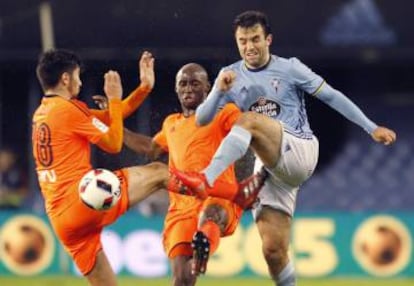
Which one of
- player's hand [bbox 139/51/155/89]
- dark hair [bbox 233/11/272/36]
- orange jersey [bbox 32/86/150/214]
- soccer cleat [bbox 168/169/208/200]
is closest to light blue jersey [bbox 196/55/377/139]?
dark hair [bbox 233/11/272/36]

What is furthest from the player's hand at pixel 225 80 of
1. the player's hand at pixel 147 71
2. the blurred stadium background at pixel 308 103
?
the blurred stadium background at pixel 308 103

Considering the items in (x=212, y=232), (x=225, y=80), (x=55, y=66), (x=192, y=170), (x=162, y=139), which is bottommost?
(x=212, y=232)

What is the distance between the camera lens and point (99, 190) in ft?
42.0

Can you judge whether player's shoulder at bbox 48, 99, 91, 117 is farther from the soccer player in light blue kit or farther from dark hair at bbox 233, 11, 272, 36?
dark hair at bbox 233, 11, 272, 36

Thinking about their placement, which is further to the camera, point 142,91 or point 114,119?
point 142,91

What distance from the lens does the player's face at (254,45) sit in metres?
13.5

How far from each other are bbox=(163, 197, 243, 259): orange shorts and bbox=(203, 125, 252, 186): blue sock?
39 cm

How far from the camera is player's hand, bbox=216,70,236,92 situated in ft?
42.3

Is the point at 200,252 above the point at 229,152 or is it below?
below

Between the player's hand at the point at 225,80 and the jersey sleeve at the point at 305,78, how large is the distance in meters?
0.83

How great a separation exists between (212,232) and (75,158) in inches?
48.5

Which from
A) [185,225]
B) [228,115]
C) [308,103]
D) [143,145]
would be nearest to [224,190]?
[185,225]

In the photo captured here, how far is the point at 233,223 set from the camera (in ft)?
44.5

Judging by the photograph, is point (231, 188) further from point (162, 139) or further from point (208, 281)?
point (208, 281)
